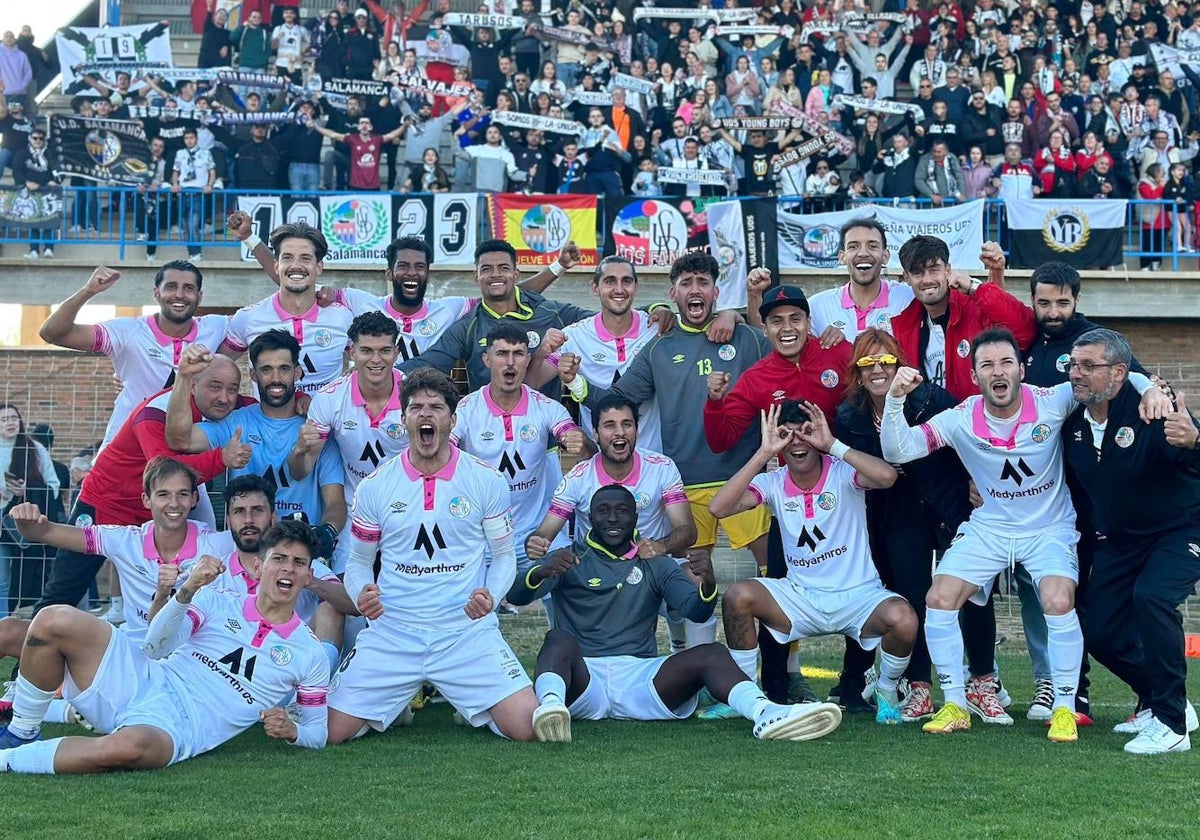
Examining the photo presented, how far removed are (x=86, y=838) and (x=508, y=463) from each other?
3773mm

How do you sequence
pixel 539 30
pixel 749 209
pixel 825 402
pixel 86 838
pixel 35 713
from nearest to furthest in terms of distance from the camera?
pixel 86 838 → pixel 35 713 → pixel 825 402 → pixel 749 209 → pixel 539 30

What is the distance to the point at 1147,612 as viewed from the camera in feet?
21.1

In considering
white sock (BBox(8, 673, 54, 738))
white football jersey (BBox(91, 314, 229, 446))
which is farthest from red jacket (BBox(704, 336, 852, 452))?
white sock (BBox(8, 673, 54, 738))

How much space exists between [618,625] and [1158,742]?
2.81 m

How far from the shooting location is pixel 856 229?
787 cm

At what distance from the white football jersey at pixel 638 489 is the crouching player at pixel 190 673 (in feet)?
5.60

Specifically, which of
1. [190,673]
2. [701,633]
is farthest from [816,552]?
[190,673]

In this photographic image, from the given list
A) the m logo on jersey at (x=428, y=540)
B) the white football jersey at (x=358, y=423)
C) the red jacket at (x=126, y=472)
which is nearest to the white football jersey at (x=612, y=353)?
the white football jersey at (x=358, y=423)

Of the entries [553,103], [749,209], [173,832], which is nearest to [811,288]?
[749,209]

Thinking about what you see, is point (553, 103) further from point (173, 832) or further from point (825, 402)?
point (173, 832)

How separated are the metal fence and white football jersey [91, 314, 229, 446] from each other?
32.9 feet

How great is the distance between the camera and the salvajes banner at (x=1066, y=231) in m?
18.0

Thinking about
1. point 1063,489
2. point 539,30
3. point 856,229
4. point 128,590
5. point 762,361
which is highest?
point 539,30

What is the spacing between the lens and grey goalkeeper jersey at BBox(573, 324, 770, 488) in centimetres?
809
